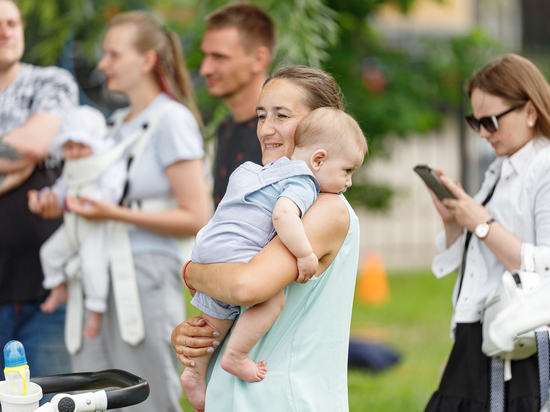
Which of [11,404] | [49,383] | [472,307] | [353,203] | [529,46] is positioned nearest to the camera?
[11,404]

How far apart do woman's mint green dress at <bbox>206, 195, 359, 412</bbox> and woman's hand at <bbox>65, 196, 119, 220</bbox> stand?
4.67ft

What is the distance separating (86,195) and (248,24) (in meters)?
1.19

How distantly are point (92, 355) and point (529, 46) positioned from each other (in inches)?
451

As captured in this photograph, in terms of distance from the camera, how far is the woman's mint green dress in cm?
169

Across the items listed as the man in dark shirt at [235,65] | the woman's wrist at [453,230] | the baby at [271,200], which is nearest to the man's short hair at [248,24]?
the man in dark shirt at [235,65]

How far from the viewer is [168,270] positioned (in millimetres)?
3213

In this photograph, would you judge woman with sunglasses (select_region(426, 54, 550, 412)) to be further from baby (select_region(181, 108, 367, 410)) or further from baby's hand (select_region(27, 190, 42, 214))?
baby's hand (select_region(27, 190, 42, 214))

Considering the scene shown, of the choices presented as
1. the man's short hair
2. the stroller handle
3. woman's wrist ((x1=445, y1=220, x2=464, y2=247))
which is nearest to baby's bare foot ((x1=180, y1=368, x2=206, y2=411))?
the stroller handle

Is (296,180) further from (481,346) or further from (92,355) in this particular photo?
(92,355)

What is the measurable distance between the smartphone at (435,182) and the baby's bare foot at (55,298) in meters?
1.85

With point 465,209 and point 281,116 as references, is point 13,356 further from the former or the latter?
point 465,209

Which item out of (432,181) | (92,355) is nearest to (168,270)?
(92,355)

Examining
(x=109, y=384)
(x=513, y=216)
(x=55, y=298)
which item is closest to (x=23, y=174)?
(x=55, y=298)

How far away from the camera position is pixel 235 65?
10.8ft
